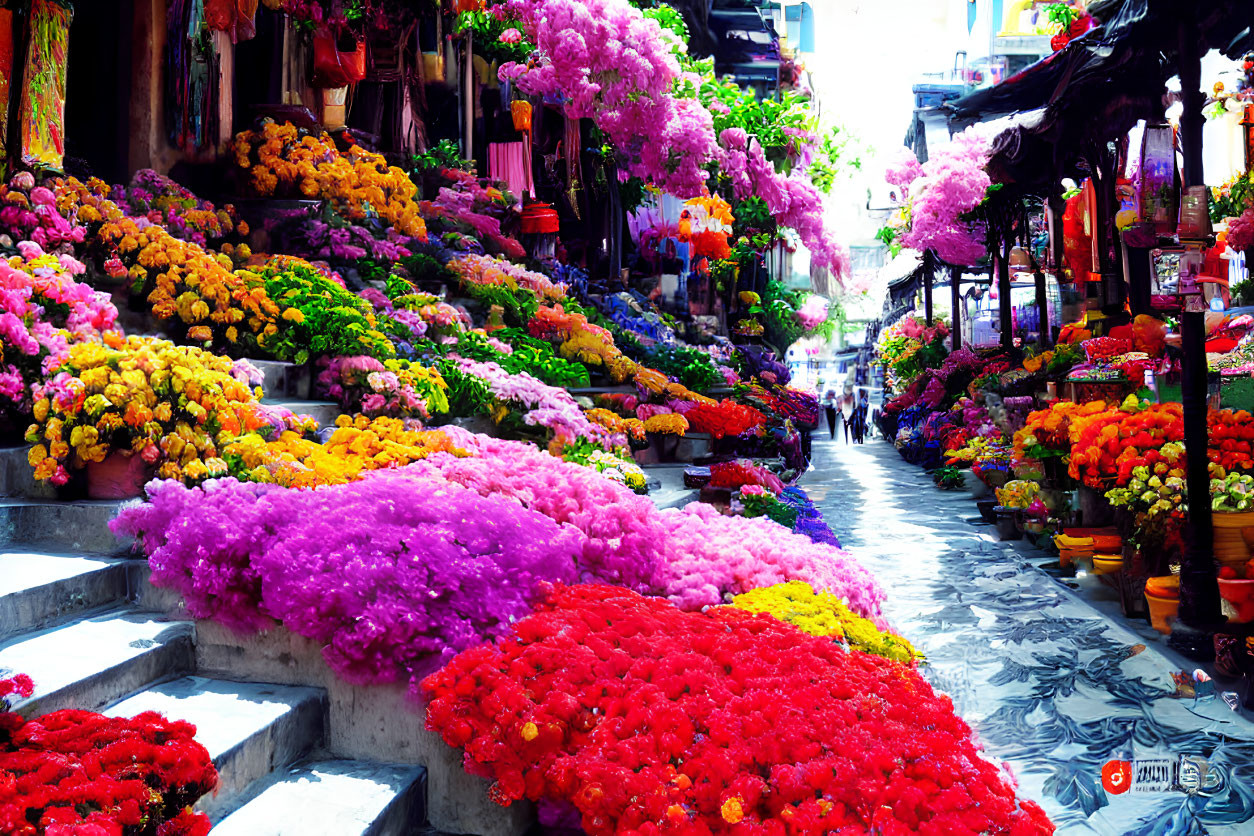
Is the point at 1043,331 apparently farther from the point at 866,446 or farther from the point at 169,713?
the point at 169,713

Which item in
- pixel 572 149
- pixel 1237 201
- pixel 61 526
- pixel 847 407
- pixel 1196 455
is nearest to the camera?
pixel 61 526

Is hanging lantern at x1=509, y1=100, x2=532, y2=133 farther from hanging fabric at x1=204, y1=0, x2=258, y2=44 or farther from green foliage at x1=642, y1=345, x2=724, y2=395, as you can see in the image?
hanging fabric at x1=204, y1=0, x2=258, y2=44

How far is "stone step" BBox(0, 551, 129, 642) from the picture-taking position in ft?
12.3

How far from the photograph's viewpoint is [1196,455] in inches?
251

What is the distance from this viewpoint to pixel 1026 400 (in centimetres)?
1318

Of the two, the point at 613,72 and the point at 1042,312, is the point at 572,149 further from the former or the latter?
the point at 1042,312

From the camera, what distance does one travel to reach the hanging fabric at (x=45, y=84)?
748 cm

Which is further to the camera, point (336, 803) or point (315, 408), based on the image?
point (315, 408)

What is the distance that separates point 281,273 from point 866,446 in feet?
76.6

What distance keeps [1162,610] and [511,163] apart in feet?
44.4

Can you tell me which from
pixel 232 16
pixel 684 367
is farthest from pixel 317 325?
pixel 684 367

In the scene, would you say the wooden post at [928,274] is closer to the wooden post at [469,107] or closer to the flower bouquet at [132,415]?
the wooden post at [469,107]

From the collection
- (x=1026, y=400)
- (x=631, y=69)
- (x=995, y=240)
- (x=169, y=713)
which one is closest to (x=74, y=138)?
(x=631, y=69)

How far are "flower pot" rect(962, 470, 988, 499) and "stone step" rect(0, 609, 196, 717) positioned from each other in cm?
1191
